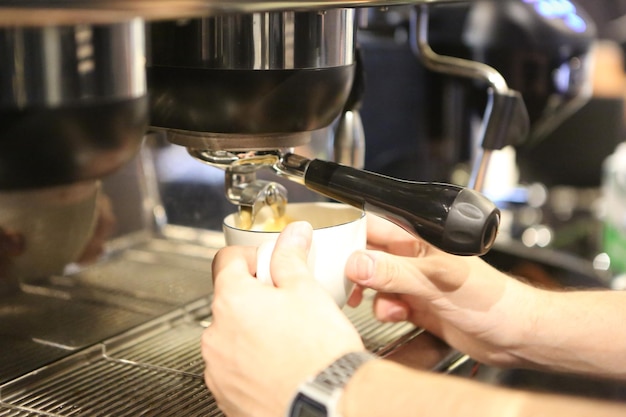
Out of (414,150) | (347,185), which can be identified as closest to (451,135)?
(414,150)

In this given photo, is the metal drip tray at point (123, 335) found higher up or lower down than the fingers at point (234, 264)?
lower down

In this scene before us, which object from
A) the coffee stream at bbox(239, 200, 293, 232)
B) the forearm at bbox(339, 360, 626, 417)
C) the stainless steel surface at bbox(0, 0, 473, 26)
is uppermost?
the stainless steel surface at bbox(0, 0, 473, 26)

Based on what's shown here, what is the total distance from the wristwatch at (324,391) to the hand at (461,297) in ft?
0.51

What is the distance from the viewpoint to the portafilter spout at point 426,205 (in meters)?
0.50

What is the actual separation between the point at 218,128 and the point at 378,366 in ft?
0.60

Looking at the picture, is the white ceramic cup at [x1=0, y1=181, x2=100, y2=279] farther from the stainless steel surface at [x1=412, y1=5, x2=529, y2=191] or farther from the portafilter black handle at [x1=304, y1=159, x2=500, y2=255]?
the stainless steel surface at [x1=412, y1=5, x2=529, y2=191]

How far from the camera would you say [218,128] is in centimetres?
52

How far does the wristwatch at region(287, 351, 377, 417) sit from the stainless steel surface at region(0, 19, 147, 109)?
187mm

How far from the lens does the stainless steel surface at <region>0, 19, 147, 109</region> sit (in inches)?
14.0

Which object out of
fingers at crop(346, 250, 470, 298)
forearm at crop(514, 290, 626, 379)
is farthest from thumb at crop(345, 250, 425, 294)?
forearm at crop(514, 290, 626, 379)

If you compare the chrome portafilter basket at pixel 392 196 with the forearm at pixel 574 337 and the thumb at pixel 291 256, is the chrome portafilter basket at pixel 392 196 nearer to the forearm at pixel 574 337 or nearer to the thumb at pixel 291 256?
the thumb at pixel 291 256

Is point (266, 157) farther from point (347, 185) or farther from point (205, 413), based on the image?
point (205, 413)

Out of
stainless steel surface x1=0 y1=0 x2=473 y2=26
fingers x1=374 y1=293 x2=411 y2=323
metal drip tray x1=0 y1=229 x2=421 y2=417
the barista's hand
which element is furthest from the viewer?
fingers x1=374 y1=293 x2=411 y2=323

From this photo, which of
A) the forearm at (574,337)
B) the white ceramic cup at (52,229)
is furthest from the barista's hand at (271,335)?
the forearm at (574,337)
